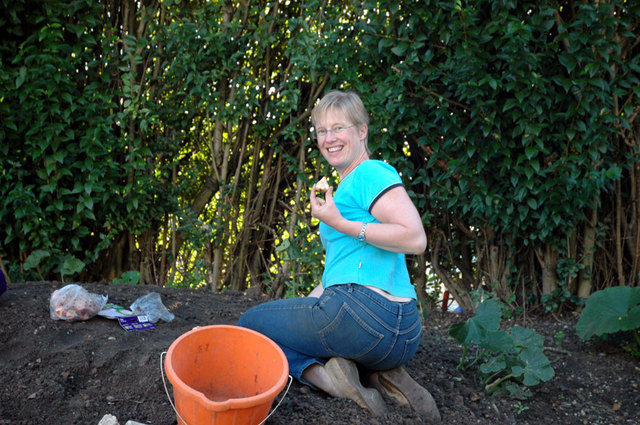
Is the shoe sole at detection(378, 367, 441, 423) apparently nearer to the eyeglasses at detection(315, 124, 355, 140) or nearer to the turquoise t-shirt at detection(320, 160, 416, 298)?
the turquoise t-shirt at detection(320, 160, 416, 298)

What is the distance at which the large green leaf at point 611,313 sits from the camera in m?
3.00

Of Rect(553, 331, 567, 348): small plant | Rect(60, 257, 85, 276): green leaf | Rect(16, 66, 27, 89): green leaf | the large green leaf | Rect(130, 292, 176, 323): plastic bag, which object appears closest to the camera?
Rect(130, 292, 176, 323): plastic bag

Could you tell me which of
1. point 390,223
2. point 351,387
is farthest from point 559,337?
point 390,223

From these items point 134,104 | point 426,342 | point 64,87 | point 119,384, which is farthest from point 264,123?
point 119,384

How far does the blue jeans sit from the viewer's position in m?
2.11

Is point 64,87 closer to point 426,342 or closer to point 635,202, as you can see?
point 426,342

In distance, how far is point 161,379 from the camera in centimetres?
213

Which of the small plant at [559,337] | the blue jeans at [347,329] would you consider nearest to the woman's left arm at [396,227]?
the blue jeans at [347,329]

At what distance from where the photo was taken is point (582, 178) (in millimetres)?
3465

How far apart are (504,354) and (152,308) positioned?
175 cm

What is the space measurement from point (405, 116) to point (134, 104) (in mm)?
2055

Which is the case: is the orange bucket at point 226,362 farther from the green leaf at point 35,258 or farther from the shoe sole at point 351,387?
the green leaf at point 35,258

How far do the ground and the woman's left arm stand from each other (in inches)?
25.4

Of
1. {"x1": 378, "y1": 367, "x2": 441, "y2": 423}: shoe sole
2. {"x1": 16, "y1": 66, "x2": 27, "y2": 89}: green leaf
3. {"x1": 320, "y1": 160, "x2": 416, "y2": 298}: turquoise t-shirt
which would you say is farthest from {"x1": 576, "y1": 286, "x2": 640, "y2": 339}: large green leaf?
{"x1": 16, "y1": 66, "x2": 27, "y2": 89}: green leaf
